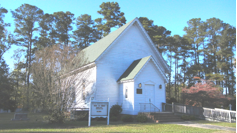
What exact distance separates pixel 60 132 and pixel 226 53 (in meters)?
42.6

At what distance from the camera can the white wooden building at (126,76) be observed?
62.4ft

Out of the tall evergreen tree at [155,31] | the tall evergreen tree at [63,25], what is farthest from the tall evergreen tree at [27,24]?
the tall evergreen tree at [155,31]

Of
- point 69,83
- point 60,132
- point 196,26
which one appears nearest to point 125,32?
point 69,83

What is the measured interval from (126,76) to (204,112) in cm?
789

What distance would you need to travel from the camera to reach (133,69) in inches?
798

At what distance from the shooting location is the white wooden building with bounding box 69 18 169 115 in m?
19.0

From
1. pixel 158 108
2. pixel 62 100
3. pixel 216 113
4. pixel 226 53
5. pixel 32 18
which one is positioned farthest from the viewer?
pixel 226 53

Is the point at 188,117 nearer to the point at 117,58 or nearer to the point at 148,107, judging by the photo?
the point at 148,107

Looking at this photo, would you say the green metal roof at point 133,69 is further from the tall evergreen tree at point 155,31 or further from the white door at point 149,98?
the tall evergreen tree at point 155,31

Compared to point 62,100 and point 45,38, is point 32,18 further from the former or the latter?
point 62,100

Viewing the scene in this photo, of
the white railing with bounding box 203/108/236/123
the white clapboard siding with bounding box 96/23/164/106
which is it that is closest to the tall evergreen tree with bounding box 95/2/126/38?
the white clapboard siding with bounding box 96/23/164/106

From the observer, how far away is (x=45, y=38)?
41.9 m

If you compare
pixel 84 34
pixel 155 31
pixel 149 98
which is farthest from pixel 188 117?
pixel 84 34

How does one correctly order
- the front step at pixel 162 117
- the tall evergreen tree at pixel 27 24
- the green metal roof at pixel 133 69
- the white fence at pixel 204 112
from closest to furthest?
the front step at pixel 162 117
the white fence at pixel 204 112
the green metal roof at pixel 133 69
the tall evergreen tree at pixel 27 24
